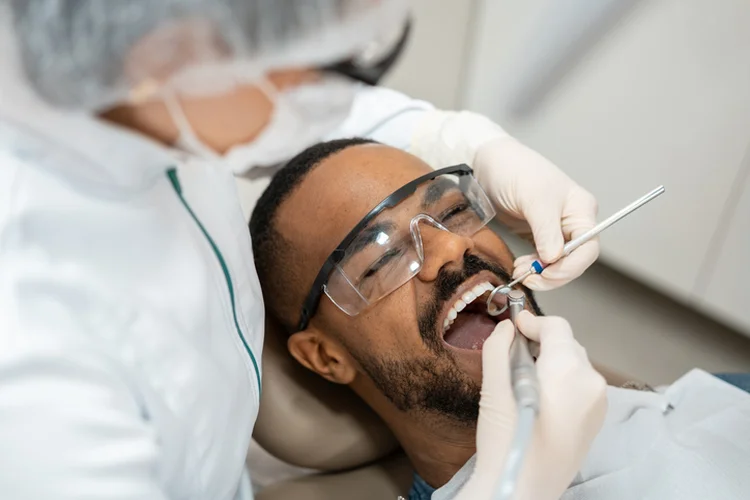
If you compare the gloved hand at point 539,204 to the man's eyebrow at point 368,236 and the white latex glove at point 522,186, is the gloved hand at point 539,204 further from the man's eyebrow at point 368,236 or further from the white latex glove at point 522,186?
the man's eyebrow at point 368,236

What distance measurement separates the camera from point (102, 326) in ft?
2.53

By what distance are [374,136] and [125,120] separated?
39.8 inches

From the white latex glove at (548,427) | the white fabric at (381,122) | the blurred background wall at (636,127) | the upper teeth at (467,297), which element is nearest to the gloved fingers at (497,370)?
the white latex glove at (548,427)

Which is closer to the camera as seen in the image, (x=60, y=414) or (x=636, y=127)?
(x=60, y=414)

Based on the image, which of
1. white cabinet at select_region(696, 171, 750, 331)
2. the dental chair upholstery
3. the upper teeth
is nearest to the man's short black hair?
the dental chair upholstery

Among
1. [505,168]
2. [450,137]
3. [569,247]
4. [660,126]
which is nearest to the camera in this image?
[569,247]

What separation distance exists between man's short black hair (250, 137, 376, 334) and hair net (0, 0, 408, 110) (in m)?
0.72

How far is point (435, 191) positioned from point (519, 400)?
20.4 inches

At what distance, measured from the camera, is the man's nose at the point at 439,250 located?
47.5 inches

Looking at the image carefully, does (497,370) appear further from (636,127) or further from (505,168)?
(636,127)

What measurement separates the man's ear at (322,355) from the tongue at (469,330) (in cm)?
23

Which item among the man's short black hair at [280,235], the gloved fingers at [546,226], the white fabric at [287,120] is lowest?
the man's short black hair at [280,235]

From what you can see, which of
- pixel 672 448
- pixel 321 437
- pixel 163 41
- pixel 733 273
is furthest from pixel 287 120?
pixel 733 273

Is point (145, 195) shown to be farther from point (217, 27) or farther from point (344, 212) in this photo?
point (344, 212)
